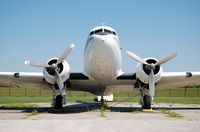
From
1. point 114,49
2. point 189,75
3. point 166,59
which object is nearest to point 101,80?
point 114,49

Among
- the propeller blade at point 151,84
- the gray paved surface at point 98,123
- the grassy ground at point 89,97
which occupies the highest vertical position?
the propeller blade at point 151,84

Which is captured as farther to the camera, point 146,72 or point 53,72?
point 146,72

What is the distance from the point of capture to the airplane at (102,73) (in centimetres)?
1711

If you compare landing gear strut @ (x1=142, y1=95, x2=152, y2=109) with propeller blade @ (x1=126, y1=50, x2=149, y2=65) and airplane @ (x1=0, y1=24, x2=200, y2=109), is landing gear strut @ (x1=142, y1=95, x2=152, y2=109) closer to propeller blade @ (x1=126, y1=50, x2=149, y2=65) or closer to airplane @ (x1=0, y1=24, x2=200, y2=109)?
airplane @ (x1=0, y1=24, x2=200, y2=109)

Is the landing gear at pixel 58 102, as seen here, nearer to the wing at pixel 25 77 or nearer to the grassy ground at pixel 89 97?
the wing at pixel 25 77

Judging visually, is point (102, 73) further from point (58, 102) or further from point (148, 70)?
point (58, 102)

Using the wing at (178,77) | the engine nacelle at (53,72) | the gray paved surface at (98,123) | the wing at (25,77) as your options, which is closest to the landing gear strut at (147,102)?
the wing at (178,77)

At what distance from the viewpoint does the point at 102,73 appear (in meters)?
18.5

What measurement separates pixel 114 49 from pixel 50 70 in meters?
3.79

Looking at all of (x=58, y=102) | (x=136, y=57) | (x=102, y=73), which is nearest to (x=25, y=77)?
(x=58, y=102)

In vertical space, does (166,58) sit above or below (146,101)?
above

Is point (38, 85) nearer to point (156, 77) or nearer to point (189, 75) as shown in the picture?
point (156, 77)

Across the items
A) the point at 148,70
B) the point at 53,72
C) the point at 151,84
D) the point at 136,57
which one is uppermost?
the point at 136,57

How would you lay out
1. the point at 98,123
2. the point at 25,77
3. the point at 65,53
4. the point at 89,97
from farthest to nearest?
the point at 89,97, the point at 25,77, the point at 65,53, the point at 98,123
